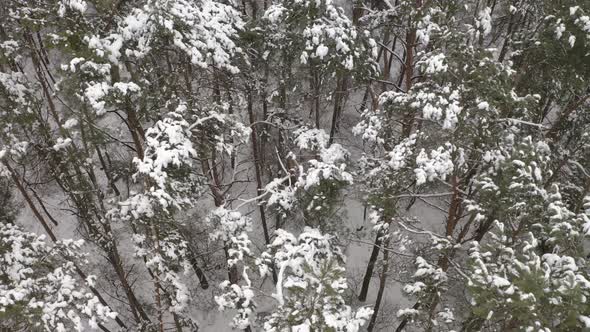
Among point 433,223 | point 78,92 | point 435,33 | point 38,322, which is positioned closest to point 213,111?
point 78,92

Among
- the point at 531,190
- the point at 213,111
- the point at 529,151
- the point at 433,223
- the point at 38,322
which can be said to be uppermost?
the point at 213,111

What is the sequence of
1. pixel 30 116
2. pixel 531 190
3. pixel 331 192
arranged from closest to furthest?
pixel 531 190 < pixel 331 192 < pixel 30 116

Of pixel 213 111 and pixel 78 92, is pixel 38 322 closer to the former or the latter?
pixel 78 92

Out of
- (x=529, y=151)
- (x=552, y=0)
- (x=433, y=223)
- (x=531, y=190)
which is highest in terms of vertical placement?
(x=552, y=0)

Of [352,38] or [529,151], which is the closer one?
[529,151]

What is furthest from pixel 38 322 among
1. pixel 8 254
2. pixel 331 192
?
pixel 331 192

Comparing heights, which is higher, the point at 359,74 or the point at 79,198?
the point at 359,74

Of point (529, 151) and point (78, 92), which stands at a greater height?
point (78, 92)

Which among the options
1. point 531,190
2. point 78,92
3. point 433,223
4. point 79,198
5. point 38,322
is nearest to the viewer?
point 531,190

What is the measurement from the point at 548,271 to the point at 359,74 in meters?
5.59

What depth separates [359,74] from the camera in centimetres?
992

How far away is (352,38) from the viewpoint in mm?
9219

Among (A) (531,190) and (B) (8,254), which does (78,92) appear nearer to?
(B) (8,254)

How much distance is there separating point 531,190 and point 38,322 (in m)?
8.87
